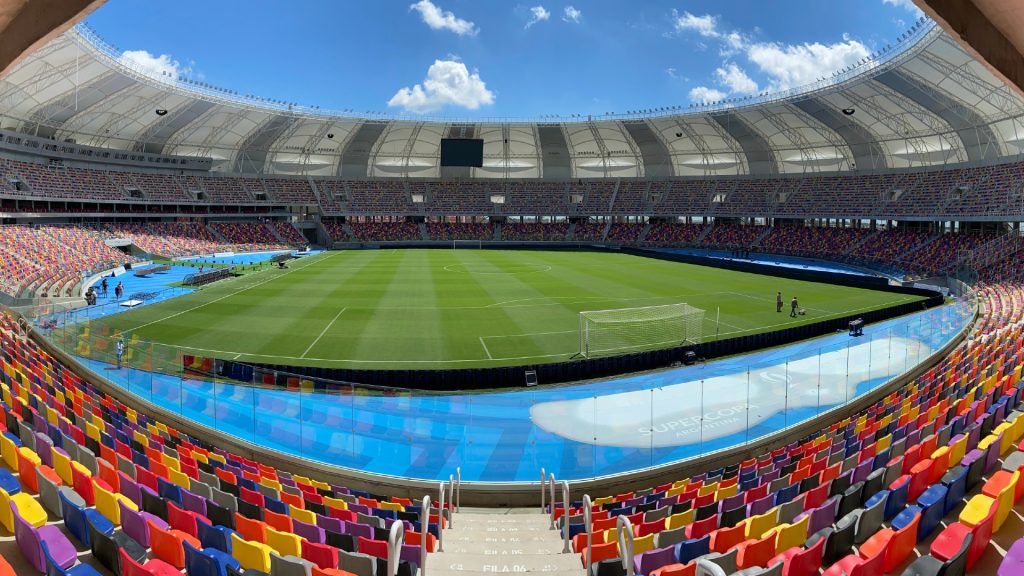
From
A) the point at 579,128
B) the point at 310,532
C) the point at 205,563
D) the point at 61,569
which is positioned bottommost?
the point at 310,532

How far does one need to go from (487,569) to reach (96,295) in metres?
38.9

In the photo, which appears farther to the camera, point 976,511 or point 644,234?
point 644,234

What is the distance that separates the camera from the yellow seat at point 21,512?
5992 millimetres

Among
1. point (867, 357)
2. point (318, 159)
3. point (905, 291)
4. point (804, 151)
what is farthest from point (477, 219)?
point (867, 357)

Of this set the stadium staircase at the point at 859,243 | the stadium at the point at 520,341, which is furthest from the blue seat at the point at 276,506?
the stadium staircase at the point at 859,243

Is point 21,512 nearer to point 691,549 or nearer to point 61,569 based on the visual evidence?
point 61,569

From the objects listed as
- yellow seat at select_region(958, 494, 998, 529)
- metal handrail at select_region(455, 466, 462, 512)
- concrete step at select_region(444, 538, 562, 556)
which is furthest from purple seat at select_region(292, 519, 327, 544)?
yellow seat at select_region(958, 494, 998, 529)

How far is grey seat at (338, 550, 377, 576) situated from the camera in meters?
6.13

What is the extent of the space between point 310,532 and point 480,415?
6.67 metres

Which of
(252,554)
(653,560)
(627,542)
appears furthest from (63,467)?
(653,560)

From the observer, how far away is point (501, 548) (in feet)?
28.3

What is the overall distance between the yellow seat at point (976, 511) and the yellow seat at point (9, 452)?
37.6ft

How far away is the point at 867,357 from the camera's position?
18578 mm

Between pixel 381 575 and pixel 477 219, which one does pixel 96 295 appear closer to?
pixel 381 575
